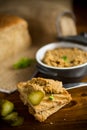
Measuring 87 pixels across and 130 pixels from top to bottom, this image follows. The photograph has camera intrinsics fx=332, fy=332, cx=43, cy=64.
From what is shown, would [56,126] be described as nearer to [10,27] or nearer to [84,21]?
[10,27]

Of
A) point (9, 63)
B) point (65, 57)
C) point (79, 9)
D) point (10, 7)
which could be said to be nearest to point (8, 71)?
point (9, 63)

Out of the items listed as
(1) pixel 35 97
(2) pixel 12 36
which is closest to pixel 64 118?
(1) pixel 35 97

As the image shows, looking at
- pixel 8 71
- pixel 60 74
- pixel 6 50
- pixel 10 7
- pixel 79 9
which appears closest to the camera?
pixel 60 74

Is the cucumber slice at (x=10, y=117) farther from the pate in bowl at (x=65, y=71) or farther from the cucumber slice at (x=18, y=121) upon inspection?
the pate in bowl at (x=65, y=71)

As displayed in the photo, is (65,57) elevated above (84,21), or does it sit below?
above

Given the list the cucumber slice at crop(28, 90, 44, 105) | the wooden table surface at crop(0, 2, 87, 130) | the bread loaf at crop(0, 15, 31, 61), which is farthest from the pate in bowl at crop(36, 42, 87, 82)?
the bread loaf at crop(0, 15, 31, 61)

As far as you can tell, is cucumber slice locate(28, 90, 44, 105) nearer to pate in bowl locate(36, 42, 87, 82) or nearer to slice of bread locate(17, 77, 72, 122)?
slice of bread locate(17, 77, 72, 122)
